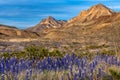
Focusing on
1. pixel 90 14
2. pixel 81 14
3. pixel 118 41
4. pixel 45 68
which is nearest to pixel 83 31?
pixel 90 14

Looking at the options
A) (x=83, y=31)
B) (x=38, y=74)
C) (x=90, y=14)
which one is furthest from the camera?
(x=90, y=14)

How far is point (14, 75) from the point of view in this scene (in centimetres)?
712

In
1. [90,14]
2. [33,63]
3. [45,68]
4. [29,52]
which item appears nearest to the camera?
[45,68]

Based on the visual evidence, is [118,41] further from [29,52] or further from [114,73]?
[114,73]

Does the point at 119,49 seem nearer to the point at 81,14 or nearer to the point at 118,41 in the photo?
the point at 118,41

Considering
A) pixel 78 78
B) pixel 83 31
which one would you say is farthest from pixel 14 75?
pixel 83 31

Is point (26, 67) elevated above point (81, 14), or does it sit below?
below

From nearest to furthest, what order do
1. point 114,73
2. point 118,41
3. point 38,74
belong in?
point 114,73 < point 38,74 < point 118,41

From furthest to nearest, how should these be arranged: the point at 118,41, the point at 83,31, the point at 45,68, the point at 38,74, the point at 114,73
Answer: the point at 83,31 → the point at 118,41 → the point at 45,68 → the point at 38,74 → the point at 114,73

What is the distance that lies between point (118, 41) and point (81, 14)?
501 ft

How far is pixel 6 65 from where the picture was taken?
25.5 ft

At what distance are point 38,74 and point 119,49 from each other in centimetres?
729

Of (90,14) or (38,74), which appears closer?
(38,74)

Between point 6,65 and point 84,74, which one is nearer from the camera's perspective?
point 84,74
